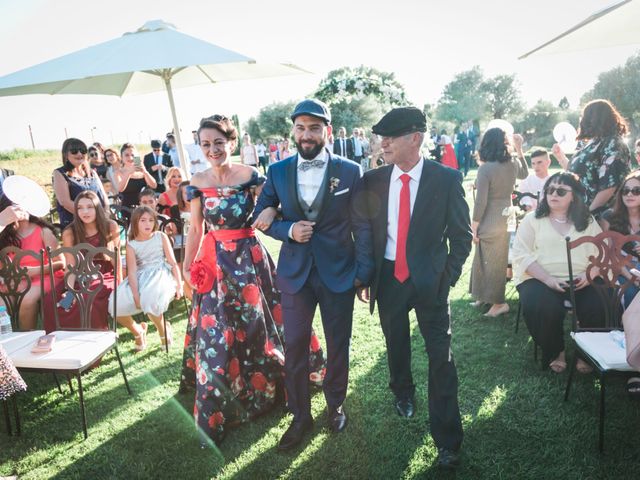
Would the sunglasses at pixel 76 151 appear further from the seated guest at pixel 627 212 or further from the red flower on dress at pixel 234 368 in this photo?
the seated guest at pixel 627 212

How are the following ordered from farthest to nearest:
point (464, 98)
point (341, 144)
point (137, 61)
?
point (464, 98)
point (341, 144)
point (137, 61)

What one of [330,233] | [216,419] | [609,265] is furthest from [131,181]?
[609,265]

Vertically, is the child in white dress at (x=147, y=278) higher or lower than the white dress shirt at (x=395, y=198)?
lower

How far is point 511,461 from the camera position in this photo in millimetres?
2746

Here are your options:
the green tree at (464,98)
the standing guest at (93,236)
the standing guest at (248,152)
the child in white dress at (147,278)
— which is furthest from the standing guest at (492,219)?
the green tree at (464,98)

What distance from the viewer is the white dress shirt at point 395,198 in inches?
106

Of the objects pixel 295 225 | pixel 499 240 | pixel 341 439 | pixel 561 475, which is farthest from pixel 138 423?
pixel 499 240

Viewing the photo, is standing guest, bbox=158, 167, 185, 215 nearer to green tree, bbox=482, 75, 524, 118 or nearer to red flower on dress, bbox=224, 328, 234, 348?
red flower on dress, bbox=224, 328, 234, 348

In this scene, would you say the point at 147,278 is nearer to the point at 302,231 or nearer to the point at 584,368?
the point at 302,231

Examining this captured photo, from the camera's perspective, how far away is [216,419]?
3.09 metres

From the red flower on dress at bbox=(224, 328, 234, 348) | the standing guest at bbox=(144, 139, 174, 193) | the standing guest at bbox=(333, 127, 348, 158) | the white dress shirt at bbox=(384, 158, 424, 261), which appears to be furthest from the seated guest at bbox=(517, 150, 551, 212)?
the standing guest at bbox=(333, 127, 348, 158)

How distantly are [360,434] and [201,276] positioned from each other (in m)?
1.70

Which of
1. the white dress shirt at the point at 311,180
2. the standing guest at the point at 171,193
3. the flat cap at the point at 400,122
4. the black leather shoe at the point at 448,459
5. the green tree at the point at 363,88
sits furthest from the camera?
the green tree at the point at 363,88

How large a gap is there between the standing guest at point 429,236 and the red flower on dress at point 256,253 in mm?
1052
